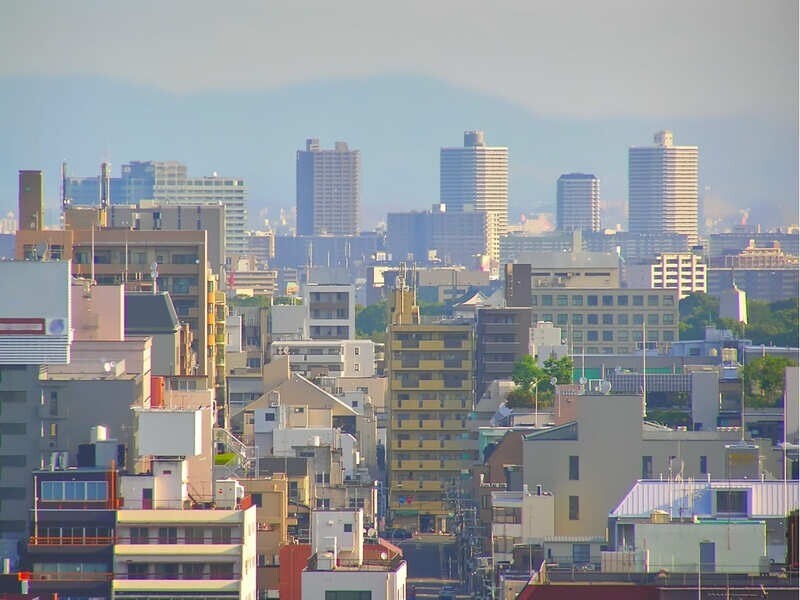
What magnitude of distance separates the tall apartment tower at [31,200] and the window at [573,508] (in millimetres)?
18871

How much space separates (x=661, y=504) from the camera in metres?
22.7

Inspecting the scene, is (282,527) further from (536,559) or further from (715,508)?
(715,508)

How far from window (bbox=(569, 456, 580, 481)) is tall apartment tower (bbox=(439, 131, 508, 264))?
154m

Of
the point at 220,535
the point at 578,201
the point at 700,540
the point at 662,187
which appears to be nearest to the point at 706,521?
the point at 700,540

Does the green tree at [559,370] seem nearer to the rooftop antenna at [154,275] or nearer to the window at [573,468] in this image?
the rooftop antenna at [154,275]

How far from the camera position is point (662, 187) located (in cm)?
16012

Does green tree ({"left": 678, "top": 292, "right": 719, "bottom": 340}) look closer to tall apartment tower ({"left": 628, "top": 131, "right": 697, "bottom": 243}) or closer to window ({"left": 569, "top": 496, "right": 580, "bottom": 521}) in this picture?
window ({"left": 569, "top": 496, "right": 580, "bottom": 521})

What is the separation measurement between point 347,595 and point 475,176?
6316 inches

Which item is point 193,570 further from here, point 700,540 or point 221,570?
point 700,540

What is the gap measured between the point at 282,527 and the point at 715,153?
263 feet

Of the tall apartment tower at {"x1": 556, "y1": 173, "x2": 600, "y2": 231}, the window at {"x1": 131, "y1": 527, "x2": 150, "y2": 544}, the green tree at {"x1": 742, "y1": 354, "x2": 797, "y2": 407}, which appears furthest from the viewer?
the tall apartment tower at {"x1": 556, "y1": 173, "x2": 600, "y2": 231}

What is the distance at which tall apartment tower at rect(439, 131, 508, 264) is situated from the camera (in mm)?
182000

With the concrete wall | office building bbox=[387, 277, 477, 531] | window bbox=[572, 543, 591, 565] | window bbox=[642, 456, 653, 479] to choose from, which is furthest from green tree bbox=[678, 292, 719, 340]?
the concrete wall

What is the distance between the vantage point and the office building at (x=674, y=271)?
→ 4208 inches
